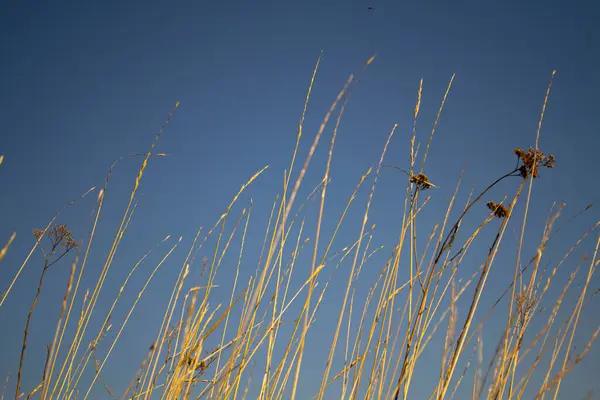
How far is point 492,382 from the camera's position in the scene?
1357 millimetres

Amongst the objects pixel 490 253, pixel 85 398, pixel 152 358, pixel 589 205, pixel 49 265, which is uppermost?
pixel 589 205

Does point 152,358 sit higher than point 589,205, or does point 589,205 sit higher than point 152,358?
point 589,205

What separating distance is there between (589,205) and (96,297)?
1.41 m

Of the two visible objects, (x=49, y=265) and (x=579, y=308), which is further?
(x=49, y=265)

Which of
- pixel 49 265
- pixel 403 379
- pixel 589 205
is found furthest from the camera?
pixel 49 265

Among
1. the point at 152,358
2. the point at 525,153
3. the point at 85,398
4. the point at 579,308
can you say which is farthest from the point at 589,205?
the point at 85,398

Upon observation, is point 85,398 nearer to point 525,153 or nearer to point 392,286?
point 392,286

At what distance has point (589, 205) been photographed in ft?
4.57

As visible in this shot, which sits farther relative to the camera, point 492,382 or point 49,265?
point 49,265

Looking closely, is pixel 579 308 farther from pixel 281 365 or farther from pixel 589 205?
pixel 281 365

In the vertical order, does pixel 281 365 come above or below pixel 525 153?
below

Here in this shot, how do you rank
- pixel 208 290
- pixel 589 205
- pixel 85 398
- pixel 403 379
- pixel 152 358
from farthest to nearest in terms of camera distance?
pixel 85 398 < pixel 152 358 < pixel 208 290 < pixel 589 205 < pixel 403 379

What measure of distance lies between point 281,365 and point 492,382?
22.4 inches

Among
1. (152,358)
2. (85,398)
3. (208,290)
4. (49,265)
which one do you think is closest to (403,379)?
(208,290)
